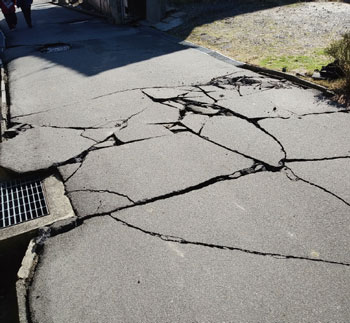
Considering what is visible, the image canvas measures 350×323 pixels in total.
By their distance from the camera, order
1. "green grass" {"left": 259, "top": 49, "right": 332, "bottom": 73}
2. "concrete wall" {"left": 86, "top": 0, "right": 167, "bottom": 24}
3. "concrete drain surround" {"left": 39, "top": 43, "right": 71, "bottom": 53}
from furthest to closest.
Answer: "concrete wall" {"left": 86, "top": 0, "right": 167, "bottom": 24}, "concrete drain surround" {"left": 39, "top": 43, "right": 71, "bottom": 53}, "green grass" {"left": 259, "top": 49, "right": 332, "bottom": 73}

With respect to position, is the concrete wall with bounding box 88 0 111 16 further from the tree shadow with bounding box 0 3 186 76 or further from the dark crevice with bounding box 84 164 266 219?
the dark crevice with bounding box 84 164 266 219

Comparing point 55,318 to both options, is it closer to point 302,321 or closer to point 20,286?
point 20,286

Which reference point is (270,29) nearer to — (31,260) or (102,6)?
(102,6)

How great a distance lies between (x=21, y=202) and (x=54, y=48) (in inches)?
337

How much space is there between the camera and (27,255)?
299cm

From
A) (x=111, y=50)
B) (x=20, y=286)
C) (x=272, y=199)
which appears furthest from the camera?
(x=111, y=50)

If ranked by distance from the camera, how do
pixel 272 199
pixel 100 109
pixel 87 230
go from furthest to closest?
1. pixel 100 109
2. pixel 272 199
3. pixel 87 230

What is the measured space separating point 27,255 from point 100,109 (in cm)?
349

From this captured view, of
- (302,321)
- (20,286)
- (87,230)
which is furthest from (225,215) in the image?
(20,286)

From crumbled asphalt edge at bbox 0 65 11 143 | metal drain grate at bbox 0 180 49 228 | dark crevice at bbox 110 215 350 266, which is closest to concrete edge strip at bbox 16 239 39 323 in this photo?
metal drain grate at bbox 0 180 49 228

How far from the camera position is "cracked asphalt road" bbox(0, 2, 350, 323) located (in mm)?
2582

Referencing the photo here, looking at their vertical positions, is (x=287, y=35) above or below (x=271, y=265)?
above

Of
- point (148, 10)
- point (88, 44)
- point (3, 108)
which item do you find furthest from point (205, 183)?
point (148, 10)

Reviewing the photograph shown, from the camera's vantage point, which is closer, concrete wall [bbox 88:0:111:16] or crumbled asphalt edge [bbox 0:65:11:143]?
crumbled asphalt edge [bbox 0:65:11:143]
